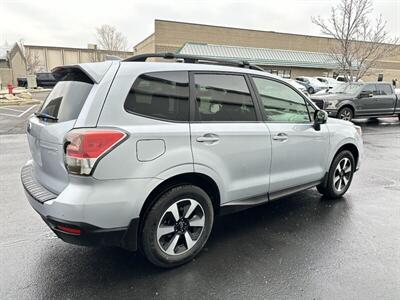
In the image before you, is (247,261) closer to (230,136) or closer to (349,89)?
(230,136)

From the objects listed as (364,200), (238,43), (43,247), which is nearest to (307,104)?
(364,200)

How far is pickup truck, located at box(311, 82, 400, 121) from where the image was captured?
1220cm

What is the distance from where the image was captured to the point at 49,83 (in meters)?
38.5

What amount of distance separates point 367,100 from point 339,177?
32.5 ft

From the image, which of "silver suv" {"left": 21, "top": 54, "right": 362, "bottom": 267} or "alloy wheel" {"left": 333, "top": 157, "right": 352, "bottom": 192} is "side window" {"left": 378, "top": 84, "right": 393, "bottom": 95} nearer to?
"alloy wheel" {"left": 333, "top": 157, "right": 352, "bottom": 192}

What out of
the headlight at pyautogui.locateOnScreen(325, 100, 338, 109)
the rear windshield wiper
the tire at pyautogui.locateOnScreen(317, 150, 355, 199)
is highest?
the rear windshield wiper

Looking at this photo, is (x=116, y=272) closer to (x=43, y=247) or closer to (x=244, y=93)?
(x=43, y=247)

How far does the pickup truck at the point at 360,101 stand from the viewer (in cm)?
1220

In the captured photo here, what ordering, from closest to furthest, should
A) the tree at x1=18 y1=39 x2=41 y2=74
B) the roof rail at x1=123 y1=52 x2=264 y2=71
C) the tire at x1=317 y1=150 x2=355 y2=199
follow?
the roof rail at x1=123 y1=52 x2=264 y2=71 → the tire at x1=317 y1=150 x2=355 y2=199 → the tree at x1=18 y1=39 x2=41 y2=74

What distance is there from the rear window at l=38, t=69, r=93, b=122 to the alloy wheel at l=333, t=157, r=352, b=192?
140 inches

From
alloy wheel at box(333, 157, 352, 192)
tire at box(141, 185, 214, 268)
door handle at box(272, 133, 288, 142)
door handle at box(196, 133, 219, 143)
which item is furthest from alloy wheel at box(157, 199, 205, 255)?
alloy wheel at box(333, 157, 352, 192)

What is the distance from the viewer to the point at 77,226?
2.31 meters

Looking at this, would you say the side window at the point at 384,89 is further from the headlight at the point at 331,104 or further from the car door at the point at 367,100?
the headlight at the point at 331,104

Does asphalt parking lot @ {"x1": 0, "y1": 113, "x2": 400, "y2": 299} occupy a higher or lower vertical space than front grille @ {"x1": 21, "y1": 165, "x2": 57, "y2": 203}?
lower
